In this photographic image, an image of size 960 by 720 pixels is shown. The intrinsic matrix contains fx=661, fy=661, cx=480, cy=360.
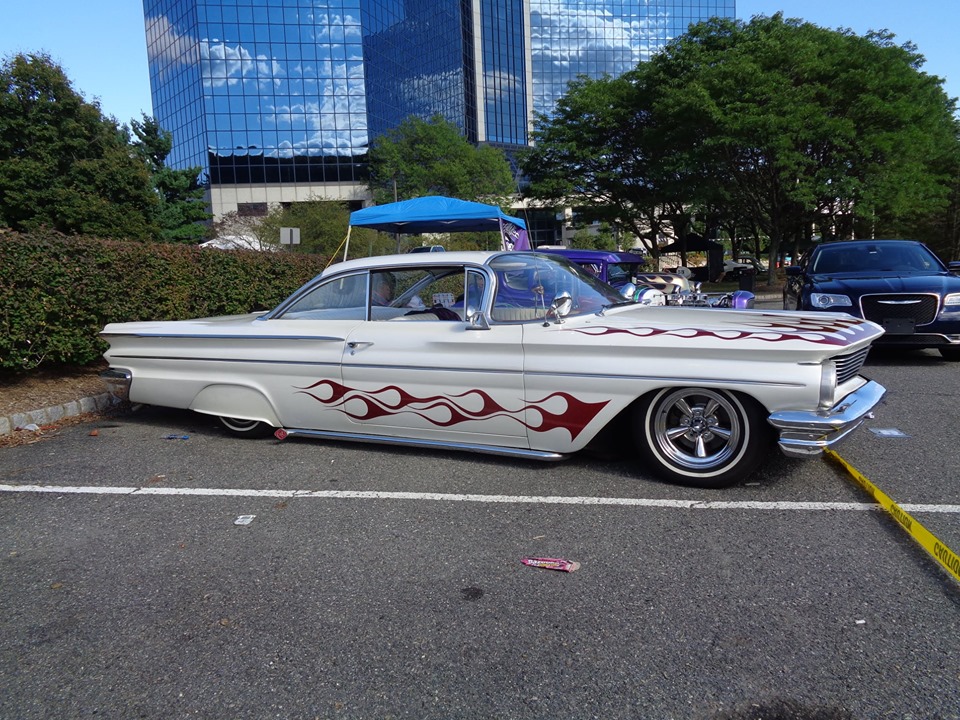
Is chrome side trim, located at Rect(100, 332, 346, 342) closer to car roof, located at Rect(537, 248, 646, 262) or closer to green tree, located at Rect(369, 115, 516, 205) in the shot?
car roof, located at Rect(537, 248, 646, 262)

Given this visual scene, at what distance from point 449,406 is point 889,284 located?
596 centimetres

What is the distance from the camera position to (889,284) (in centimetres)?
759

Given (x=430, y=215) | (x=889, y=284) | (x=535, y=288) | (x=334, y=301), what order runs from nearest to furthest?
1. (x=535, y=288)
2. (x=334, y=301)
3. (x=889, y=284)
4. (x=430, y=215)

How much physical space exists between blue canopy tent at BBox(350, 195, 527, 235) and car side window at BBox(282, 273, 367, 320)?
6.91m

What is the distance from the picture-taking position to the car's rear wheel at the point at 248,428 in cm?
527

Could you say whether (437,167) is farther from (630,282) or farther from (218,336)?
(218,336)

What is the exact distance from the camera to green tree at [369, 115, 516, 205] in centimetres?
4084

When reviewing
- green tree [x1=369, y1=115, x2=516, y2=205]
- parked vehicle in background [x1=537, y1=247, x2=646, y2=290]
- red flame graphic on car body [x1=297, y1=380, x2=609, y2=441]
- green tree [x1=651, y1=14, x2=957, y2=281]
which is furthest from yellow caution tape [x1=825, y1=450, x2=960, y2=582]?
green tree [x1=369, y1=115, x2=516, y2=205]

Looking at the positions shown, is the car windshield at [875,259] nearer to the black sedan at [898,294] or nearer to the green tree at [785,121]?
the black sedan at [898,294]

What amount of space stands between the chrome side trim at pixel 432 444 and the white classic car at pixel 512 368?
14 mm

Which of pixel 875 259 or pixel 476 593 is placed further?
pixel 875 259

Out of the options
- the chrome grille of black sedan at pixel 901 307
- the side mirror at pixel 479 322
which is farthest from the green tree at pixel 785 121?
the side mirror at pixel 479 322

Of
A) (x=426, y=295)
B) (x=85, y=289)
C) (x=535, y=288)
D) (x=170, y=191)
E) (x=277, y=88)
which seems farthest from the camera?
(x=277, y=88)

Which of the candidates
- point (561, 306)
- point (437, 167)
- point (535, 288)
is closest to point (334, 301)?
point (535, 288)
